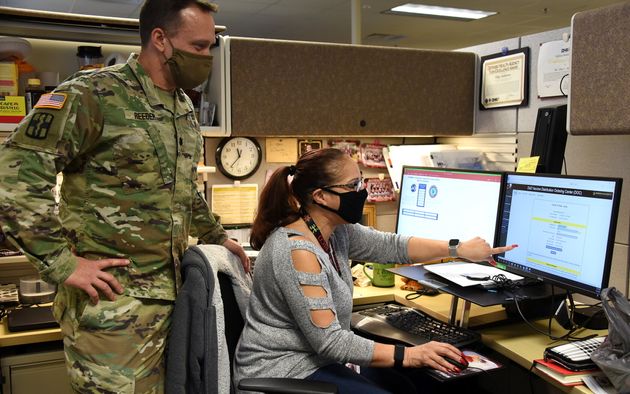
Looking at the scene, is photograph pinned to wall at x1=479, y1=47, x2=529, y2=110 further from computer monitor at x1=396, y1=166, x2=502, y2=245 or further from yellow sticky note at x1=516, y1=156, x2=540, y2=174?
computer monitor at x1=396, y1=166, x2=502, y2=245

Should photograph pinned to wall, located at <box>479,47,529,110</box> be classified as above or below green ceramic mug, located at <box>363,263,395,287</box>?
above

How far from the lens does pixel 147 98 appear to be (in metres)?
1.32

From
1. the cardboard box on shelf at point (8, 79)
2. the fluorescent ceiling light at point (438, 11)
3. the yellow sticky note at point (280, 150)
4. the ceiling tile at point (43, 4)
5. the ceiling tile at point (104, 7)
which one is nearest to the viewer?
the cardboard box on shelf at point (8, 79)

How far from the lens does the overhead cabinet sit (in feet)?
6.28

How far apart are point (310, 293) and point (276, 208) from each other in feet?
0.85

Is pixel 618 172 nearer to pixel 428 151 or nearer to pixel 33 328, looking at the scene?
pixel 428 151

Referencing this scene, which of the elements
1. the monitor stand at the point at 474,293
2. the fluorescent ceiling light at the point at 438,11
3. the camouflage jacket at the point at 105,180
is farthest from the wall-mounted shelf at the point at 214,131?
the fluorescent ceiling light at the point at 438,11

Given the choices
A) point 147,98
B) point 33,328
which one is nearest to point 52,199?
point 147,98

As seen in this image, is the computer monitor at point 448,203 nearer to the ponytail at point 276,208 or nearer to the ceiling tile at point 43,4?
the ponytail at point 276,208

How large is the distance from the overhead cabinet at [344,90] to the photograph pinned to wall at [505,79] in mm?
62

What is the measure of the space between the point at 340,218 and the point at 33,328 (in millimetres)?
949

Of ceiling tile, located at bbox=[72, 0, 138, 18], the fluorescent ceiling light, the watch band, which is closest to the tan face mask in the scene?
the watch band

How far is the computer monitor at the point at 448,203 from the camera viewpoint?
1.72 metres

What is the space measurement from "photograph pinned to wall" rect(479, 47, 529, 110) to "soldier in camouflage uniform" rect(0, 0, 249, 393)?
45.5 inches
